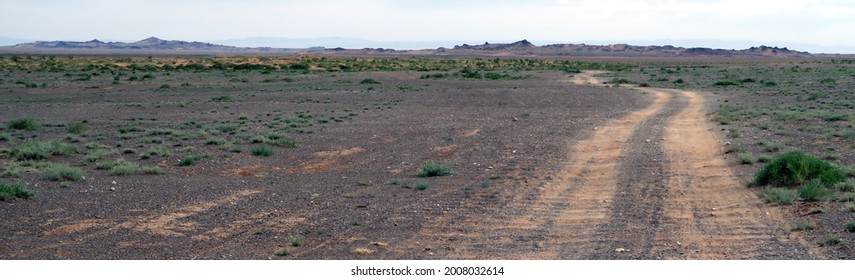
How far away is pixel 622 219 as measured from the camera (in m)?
11.6

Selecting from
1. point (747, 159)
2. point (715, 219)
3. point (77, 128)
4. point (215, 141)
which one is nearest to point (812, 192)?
point (715, 219)

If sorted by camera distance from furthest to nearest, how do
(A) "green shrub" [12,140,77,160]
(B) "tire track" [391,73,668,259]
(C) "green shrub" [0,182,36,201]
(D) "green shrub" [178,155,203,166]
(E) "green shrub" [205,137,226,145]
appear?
(E) "green shrub" [205,137,226,145] → (A) "green shrub" [12,140,77,160] → (D) "green shrub" [178,155,203,166] → (C) "green shrub" [0,182,36,201] → (B) "tire track" [391,73,668,259]

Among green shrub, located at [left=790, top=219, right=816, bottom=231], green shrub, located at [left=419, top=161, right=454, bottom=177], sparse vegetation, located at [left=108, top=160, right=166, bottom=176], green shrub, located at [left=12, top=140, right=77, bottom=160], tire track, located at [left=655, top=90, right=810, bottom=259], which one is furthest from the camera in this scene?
green shrub, located at [left=12, top=140, right=77, bottom=160]

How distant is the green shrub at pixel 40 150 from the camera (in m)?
18.8

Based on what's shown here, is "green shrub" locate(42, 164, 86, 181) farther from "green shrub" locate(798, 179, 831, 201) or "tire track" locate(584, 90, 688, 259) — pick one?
"green shrub" locate(798, 179, 831, 201)

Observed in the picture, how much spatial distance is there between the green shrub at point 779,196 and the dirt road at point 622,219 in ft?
0.63

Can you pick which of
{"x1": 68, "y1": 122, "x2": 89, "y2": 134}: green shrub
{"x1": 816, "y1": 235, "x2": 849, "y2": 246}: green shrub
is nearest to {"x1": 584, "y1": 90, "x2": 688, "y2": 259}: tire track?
{"x1": 816, "y1": 235, "x2": 849, "y2": 246}: green shrub

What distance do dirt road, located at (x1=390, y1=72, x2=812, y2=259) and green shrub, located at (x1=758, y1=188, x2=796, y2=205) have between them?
191mm

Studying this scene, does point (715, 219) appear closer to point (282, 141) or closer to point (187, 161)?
point (187, 161)

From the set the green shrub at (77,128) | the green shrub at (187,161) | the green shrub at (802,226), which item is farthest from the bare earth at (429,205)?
the green shrub at (77,128)

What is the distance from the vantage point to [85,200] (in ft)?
44.1

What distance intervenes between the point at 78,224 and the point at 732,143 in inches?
599

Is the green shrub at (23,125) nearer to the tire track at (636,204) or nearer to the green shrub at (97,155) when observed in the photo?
the green shrub at (97,155)

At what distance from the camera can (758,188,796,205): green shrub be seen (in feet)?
41.2
